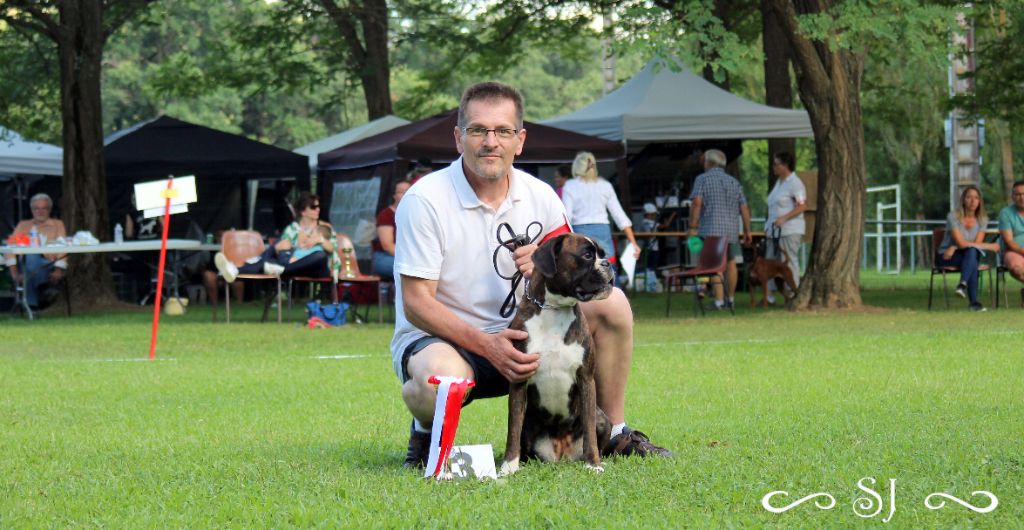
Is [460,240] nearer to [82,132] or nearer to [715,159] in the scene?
[715,159]

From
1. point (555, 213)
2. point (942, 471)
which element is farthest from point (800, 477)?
point (555, 213)

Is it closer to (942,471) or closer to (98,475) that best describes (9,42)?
(98,475)

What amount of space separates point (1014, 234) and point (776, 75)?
8.10 metres

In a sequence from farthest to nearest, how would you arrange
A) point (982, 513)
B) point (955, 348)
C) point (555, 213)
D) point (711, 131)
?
1. point (711, 131)
2. point (955, 348)
3. point (555, 213)
4. point (982, 513)

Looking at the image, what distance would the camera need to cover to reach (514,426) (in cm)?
527

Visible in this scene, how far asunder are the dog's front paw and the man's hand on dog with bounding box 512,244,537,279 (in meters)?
0.68

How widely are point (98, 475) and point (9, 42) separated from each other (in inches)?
819

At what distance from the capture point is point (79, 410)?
27.4 feet

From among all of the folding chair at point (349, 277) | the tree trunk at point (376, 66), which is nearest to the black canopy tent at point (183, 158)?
the tree trunk at point (376, 66)

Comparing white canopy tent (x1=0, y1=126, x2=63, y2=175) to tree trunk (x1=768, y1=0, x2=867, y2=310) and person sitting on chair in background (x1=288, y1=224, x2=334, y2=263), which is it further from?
tree trunk (x1=768, y1=0, x2=867, y2=310)

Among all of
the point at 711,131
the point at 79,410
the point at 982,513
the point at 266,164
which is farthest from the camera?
the point at 266,164

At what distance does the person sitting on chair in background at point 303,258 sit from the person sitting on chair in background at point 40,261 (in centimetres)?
404

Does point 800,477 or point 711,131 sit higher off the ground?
point 711,131

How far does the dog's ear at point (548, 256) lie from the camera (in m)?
5.02
